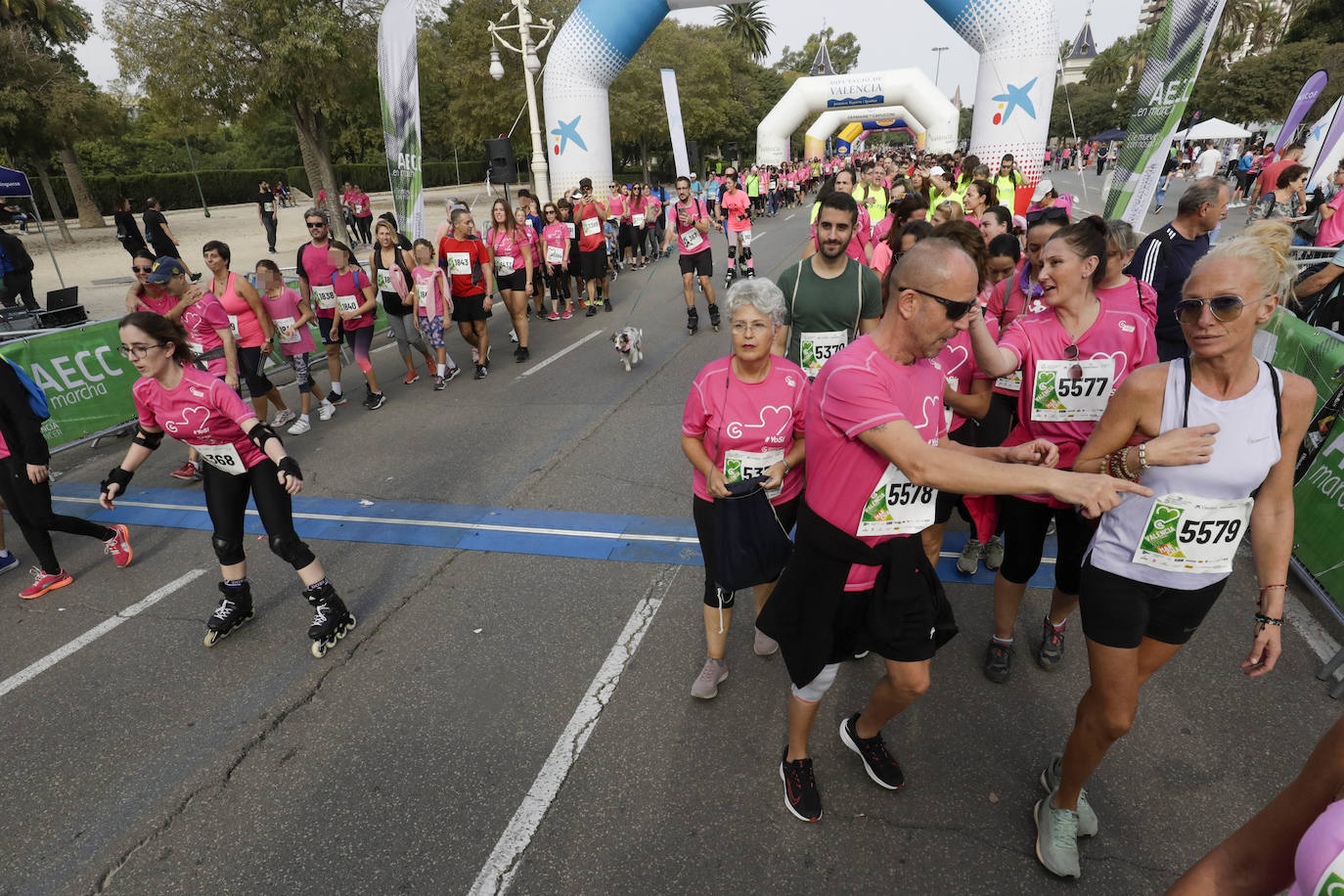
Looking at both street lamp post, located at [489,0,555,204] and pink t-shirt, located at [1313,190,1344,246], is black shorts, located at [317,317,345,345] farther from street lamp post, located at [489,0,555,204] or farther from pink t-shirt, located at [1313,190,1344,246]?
street lamp post, located at [489,0,555,204]

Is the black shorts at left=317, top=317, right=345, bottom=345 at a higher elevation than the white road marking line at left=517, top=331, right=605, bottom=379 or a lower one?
higher

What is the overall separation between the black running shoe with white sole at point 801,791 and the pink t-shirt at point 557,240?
1010 centimetres

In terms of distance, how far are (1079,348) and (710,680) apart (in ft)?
7.23

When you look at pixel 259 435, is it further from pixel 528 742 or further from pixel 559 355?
pixel 559 355

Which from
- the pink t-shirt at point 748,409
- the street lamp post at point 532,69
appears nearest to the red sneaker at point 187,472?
the pink t-shirt at point 748,409

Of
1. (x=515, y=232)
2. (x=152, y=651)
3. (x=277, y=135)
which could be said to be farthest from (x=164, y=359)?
(x=277, y=135)

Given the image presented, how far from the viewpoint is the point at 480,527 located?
5.12 metres

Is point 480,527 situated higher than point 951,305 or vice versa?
point 951,305

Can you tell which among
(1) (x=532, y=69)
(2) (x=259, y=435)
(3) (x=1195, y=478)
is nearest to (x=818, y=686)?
(3) (x=1195, y=478)

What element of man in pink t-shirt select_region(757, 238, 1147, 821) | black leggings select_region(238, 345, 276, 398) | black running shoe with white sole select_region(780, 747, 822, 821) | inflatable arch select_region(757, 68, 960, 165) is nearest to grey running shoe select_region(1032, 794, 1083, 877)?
man in pink t-shirt select_region(757, 238, 1147, 821)

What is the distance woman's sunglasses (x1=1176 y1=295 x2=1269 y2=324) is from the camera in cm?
188

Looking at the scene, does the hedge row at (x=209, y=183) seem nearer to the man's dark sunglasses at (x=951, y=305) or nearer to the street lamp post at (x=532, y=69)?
the street lamp post at (x=532, y=69)

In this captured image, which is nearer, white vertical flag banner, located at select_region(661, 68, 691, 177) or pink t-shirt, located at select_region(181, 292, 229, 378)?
pink t-shirt, located at select_region(181, 292, 229, 378)

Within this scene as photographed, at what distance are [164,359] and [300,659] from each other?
5.54ft
